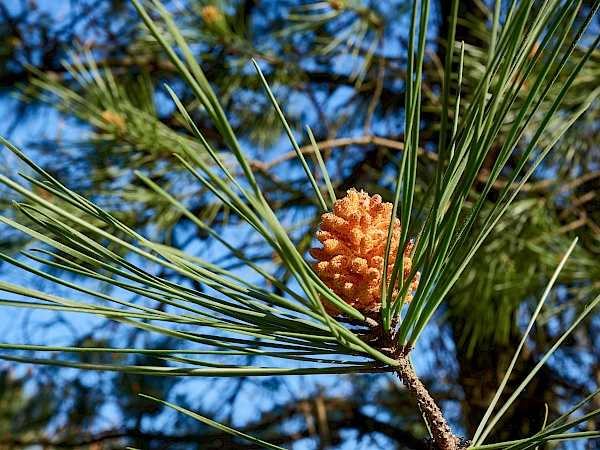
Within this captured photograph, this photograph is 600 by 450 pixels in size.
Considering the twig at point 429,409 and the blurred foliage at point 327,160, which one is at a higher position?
the blurred foliage at point 327,160

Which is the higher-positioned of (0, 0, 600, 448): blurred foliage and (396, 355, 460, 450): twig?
(0, 0, 600, 448): blurred foliage

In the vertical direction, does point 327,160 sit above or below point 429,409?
above

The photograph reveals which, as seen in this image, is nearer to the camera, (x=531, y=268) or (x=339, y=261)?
(x=339, y=261)

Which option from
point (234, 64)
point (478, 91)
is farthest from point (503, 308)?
point (478, 91)

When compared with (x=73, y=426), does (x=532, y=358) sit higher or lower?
higher

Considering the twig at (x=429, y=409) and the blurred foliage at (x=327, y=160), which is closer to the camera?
the twig at (x=429, y=409)

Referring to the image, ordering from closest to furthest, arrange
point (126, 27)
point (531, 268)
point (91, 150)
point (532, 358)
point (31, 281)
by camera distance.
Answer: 1. point (531, 268)
2. point (91, 150)
3. point (532, 358)
4. point (31, 281)
5. point (126, 27)

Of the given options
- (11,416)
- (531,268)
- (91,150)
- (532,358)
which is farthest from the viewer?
(11,416)

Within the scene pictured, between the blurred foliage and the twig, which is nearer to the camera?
the twig

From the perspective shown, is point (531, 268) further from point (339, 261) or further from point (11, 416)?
point (11, 416)

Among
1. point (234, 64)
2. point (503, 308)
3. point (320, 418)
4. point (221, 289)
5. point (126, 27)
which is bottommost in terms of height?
point (221, 289)

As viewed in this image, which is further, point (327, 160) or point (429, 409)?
point (327, 160)
